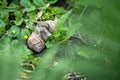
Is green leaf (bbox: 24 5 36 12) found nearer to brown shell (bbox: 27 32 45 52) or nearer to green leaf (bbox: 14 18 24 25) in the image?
green leaf (bbox: 14 18 24 25)

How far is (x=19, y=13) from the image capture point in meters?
2.81

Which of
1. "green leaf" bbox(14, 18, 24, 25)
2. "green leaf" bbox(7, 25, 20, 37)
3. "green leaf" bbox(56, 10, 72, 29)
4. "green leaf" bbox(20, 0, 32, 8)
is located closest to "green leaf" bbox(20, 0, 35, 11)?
"green leaf" bbox(20, 0, 32, 8)

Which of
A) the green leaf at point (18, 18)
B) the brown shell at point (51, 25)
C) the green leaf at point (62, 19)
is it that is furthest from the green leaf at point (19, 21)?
the green leaf at point (62, 19)

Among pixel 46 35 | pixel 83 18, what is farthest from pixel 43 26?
pixel 83 18

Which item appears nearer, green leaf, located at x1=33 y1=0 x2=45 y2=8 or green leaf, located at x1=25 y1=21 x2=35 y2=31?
green leaf, located at x1=25 y1=21 x2=35 y2=31

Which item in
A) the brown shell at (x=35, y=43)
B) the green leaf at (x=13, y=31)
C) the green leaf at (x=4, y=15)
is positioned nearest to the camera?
the brown shell at (x=35, y=43)

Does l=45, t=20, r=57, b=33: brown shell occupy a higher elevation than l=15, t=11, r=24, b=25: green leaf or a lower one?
lower

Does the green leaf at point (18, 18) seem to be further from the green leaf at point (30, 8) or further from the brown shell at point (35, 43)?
the brown shell at point (35, 43)

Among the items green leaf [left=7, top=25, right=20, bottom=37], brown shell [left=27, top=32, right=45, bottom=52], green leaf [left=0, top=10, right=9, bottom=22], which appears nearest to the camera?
brown shell [left=27, top=32, right=45, bottom=52]

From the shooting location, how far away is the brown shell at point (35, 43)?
8.41 feet

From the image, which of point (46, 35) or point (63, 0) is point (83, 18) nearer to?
point (46, 35)

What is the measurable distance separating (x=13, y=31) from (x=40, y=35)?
23cm

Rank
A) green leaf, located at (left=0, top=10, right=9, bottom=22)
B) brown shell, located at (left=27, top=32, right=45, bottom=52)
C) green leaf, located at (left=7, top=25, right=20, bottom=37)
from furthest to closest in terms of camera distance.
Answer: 1. green leaf, located at (left=0, top=10, right=9, bottom=22)
2. green leaf, located at (left=7, top=25, right=20, bottom=37)
3. brown shell, located at (left=27, top=32, right=45, bottom=52)

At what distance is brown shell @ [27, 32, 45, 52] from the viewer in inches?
101
